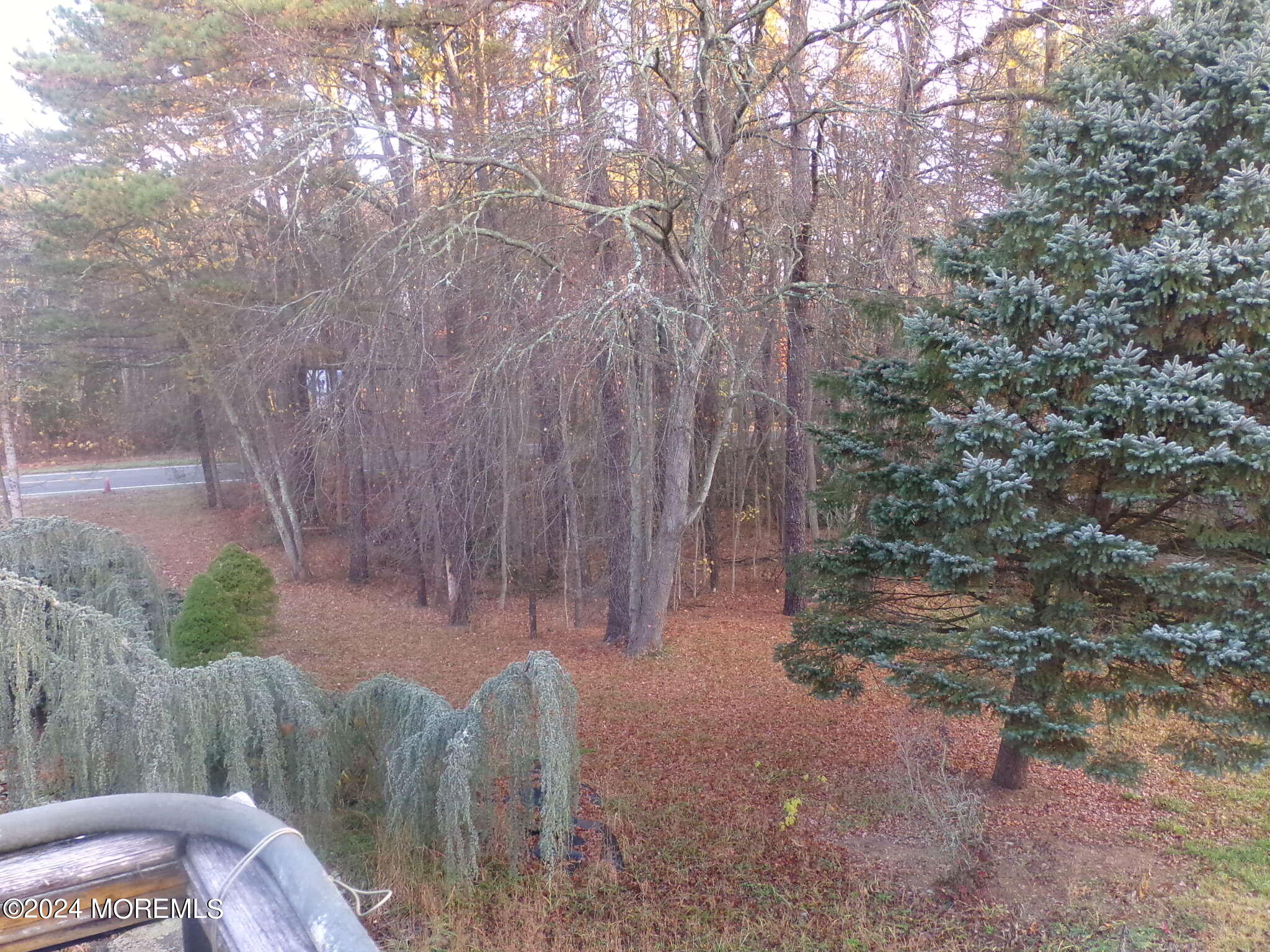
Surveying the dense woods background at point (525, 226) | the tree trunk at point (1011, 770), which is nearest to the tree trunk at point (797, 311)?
the dense woods background at point (525, 226)

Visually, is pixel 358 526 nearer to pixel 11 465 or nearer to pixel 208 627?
pixel 11 465

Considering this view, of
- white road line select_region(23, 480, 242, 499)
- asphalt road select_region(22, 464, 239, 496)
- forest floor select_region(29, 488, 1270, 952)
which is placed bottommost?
forest floor select_region(29, 488, 1270, 952)

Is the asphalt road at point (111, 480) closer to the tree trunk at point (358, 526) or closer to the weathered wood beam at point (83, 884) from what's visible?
the tree trunk at point (358, 526)

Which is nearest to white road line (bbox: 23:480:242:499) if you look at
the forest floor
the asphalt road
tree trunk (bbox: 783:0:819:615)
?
the asphalt road

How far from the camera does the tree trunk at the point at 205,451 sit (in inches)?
770

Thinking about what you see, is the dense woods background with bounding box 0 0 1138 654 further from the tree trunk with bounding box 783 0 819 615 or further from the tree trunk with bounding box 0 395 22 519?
the tree trunk with bounding box 0 395 22 519

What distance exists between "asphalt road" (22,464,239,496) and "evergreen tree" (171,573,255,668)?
15.4 meters

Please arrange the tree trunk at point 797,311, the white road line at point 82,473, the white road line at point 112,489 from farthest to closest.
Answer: the white road line at point 82,473, the white road line at point 112,489, the tree trunk at point 797,311

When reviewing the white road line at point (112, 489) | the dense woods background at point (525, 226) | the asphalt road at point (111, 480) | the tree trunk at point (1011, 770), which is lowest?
the tree trunk at point (1011, 770)

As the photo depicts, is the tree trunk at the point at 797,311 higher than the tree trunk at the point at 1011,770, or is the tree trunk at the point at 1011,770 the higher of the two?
the tree trunk at the point at 797,311

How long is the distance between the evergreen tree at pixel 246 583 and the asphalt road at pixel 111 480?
1475 centimetres

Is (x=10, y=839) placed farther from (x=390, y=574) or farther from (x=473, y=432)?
(x=390, y=574)

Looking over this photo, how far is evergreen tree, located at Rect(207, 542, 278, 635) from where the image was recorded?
961 centimetres

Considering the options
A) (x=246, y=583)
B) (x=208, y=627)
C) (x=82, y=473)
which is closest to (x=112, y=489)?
(x=82, y=473)
